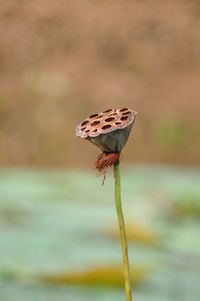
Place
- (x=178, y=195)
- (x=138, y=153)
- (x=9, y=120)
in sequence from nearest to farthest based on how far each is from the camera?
(x=178, y=195) < (x=138, y=153) < (x=9, y=120)

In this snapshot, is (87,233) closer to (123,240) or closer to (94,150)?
(123,240)

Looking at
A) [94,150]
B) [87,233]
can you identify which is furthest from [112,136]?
[94,150]

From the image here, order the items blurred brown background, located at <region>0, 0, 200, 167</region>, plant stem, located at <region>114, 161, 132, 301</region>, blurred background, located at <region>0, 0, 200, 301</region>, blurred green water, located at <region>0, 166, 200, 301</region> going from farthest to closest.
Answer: blurred brown background, located at <region>0, 0, 200, 167</region> → blurred background, located at <region>0, 0, 200, 301</region> → blurred green water, located at <region>0, 166, 200, 301</region> → plant stem, located at <region>114, 161, 132, 301</region>

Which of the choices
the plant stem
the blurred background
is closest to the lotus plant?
the plant stem

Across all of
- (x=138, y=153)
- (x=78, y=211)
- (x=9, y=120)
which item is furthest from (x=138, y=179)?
(x=9, y=120)

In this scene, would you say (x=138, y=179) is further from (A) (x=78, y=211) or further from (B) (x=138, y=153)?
(B) (x=138, y=153)

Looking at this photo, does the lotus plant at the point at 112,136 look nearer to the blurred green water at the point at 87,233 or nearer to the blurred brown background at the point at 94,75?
the blurred green water at the point at 87,233

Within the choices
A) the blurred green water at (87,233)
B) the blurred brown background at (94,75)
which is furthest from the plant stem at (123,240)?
the blurred brown background at (94,75)

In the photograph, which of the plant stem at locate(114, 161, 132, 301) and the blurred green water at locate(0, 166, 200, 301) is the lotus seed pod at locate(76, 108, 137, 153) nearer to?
the plant stem at locate(114, 161, 132, 301)
